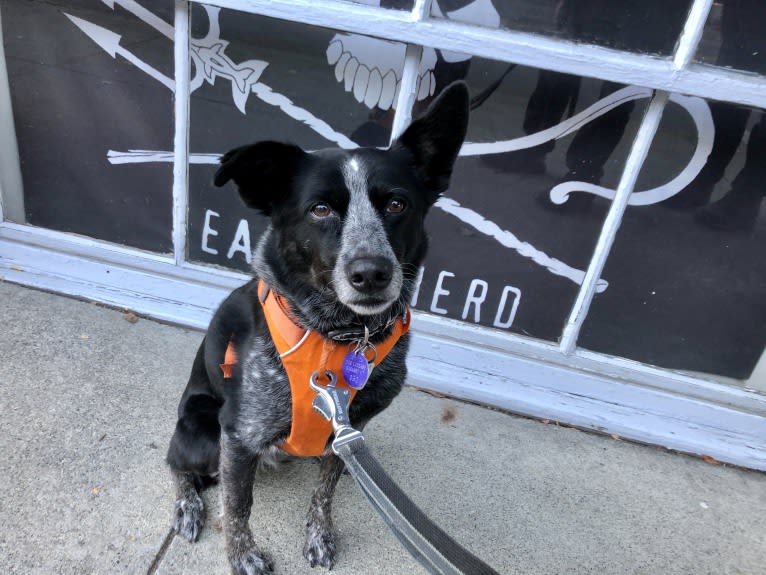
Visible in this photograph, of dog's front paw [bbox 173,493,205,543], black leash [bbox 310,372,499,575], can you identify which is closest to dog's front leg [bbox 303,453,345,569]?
dog's front paw [bbox 173,493,205,543]

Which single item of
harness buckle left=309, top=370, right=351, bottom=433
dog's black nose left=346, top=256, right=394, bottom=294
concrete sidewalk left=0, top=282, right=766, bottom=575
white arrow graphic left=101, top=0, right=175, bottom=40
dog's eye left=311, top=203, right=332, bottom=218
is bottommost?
concrete sidewalk left=0, top=282, right=766, bottom=575

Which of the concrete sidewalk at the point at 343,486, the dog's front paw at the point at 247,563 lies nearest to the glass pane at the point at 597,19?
the concrete sidewalk at the point at 343,486

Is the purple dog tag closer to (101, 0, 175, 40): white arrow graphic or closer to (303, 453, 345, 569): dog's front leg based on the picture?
(303, 453, 345, 569): dog's front leg

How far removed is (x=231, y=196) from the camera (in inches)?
124

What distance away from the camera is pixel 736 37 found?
2412mm

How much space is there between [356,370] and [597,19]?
1.93 meters

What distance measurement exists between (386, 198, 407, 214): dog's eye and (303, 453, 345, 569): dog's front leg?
98 cm

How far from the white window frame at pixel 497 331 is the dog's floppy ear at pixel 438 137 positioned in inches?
33.3

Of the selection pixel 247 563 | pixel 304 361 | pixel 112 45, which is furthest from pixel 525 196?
pixel 112 45

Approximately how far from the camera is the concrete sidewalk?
212 centimetres

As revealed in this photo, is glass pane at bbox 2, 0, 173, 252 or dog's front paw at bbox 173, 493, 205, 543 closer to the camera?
dog's front paw at bbox 173, 493, 205, 543

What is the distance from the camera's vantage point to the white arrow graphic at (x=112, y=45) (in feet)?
9.42

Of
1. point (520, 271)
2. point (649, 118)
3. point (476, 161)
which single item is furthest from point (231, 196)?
point (649, 118)

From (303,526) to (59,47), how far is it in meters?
2.74
